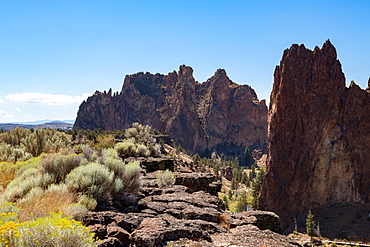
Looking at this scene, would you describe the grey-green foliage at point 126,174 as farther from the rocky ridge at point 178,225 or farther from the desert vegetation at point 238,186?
the desert vegetation at point 238,186

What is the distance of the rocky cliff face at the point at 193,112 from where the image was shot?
158250 millimetres

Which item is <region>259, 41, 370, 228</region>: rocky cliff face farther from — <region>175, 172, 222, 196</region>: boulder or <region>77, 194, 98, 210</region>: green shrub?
<region>77, 194, 98, 210</region>: green shrub

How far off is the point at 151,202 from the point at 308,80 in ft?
207

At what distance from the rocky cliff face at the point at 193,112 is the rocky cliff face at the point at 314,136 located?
3693 inches

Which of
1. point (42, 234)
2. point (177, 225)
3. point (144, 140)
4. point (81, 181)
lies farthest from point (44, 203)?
point (144, 140)

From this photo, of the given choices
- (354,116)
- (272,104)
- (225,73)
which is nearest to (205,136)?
(225,73)

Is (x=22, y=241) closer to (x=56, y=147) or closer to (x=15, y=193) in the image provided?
(x=15, y=193)

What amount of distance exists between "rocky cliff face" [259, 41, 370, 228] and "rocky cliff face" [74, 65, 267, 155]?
9381 cm

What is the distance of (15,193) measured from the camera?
610 centimetres

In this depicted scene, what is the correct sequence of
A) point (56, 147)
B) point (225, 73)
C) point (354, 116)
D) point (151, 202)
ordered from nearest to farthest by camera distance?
point (151, 202), point (56, 147), point (354, 116), point (225, 73)

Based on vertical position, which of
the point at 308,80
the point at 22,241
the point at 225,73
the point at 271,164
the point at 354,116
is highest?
the point at 225,73

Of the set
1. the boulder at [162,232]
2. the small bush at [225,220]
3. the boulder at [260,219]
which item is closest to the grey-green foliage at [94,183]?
the boulder at [162,232]

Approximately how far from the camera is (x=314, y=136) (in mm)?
57375

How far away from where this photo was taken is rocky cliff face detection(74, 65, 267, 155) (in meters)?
158
